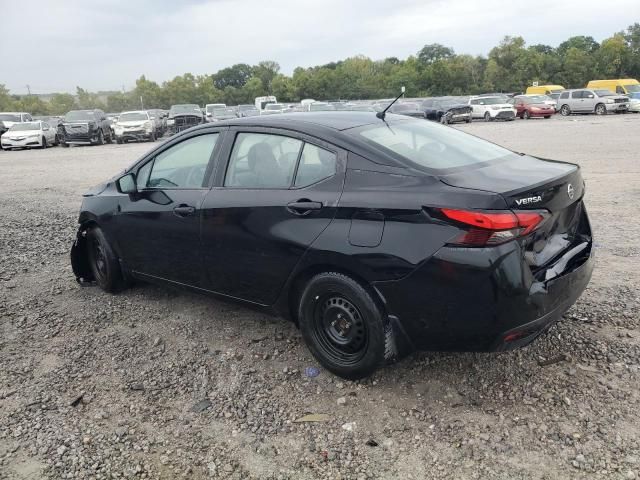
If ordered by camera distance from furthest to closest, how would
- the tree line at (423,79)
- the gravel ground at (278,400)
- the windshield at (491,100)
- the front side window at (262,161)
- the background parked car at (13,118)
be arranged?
1. the tree line at (423,79)
2. the windshield at (491,100)
3. the background parked car at (13,118)
4. the front side window at (262,161)
5. the gravel ground at (278,400)

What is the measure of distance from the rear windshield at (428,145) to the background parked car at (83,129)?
25.1 meters

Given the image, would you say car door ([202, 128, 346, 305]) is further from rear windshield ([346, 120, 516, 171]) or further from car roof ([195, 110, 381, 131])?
rear windshield ([346, 120, 516, 171])

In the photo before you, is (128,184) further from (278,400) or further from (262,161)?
(278,400)

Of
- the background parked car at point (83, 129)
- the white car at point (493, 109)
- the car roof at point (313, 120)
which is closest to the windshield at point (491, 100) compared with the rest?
A: the white car at point (493, 109)

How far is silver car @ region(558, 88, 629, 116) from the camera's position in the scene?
3167cm

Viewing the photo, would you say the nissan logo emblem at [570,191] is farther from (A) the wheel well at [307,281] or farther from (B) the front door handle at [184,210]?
(B) the front door handle at [184,210]

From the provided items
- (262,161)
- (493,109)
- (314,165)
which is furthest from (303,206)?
(493,109)

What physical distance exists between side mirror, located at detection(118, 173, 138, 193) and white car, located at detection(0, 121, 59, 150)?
2375 centimetres

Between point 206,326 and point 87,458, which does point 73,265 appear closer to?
point 206,326

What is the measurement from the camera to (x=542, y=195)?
10.1ft

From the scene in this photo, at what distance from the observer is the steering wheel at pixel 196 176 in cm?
424

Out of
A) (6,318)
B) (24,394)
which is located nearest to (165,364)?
(24,394)

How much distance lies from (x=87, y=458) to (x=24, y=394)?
945 millimetres

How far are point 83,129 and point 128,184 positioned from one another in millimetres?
23710
